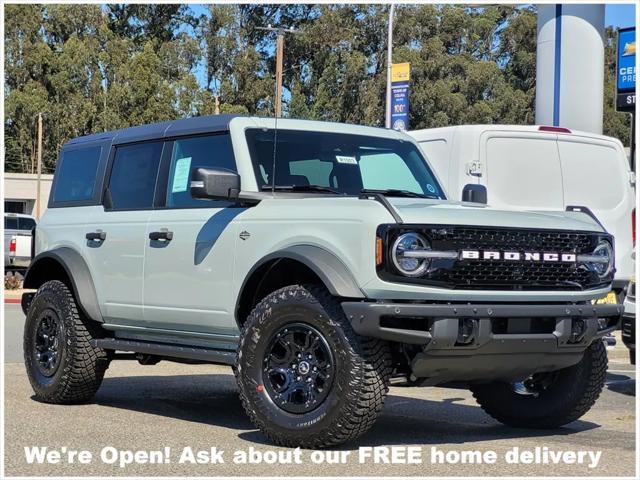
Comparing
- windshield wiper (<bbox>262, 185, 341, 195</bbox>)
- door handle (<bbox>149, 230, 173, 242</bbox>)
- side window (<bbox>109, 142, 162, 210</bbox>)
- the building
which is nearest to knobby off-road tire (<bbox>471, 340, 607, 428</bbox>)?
windshield wiper (<bbox>262, 185, 341, 195</bbox>)

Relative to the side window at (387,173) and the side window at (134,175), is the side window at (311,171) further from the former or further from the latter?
the side window at (134,175)

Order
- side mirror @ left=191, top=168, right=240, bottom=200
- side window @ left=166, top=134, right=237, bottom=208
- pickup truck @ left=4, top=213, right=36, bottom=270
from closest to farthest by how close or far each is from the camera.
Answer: side mirror @ left=191, top=168, right=240, bottom=200
side window @ left=166, top=134, right=237, bottom=208
pickup truck @ left=4, top=213, right=36, bottom=270

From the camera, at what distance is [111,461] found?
611cm

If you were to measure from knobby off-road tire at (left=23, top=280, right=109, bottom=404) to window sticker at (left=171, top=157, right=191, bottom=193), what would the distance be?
130 cm

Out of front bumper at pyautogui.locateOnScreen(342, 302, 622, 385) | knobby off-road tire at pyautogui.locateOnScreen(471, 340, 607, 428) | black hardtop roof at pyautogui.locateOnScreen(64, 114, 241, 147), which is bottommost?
knobby off-road tire at pyautogui.locateOnScreen(471, 340, 607, 428)

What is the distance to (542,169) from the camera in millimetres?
11703

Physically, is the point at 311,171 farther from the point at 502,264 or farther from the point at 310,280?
the point at 502,264

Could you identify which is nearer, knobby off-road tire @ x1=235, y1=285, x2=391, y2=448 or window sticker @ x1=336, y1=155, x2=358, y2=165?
knobby off-road tire @ x1=235, y1=285, x2=391, y2=448

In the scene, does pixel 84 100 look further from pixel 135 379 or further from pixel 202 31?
pixel 135 379

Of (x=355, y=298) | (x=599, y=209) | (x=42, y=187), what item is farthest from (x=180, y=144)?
(x=42, y=187)

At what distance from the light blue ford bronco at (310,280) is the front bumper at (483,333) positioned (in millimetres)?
11

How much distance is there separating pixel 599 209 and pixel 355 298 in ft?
21.2

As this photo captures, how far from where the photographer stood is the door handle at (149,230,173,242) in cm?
764

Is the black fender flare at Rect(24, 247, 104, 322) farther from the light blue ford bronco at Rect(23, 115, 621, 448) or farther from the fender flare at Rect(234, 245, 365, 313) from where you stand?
the fender flare at Rect(234, 245, 365, 313)
